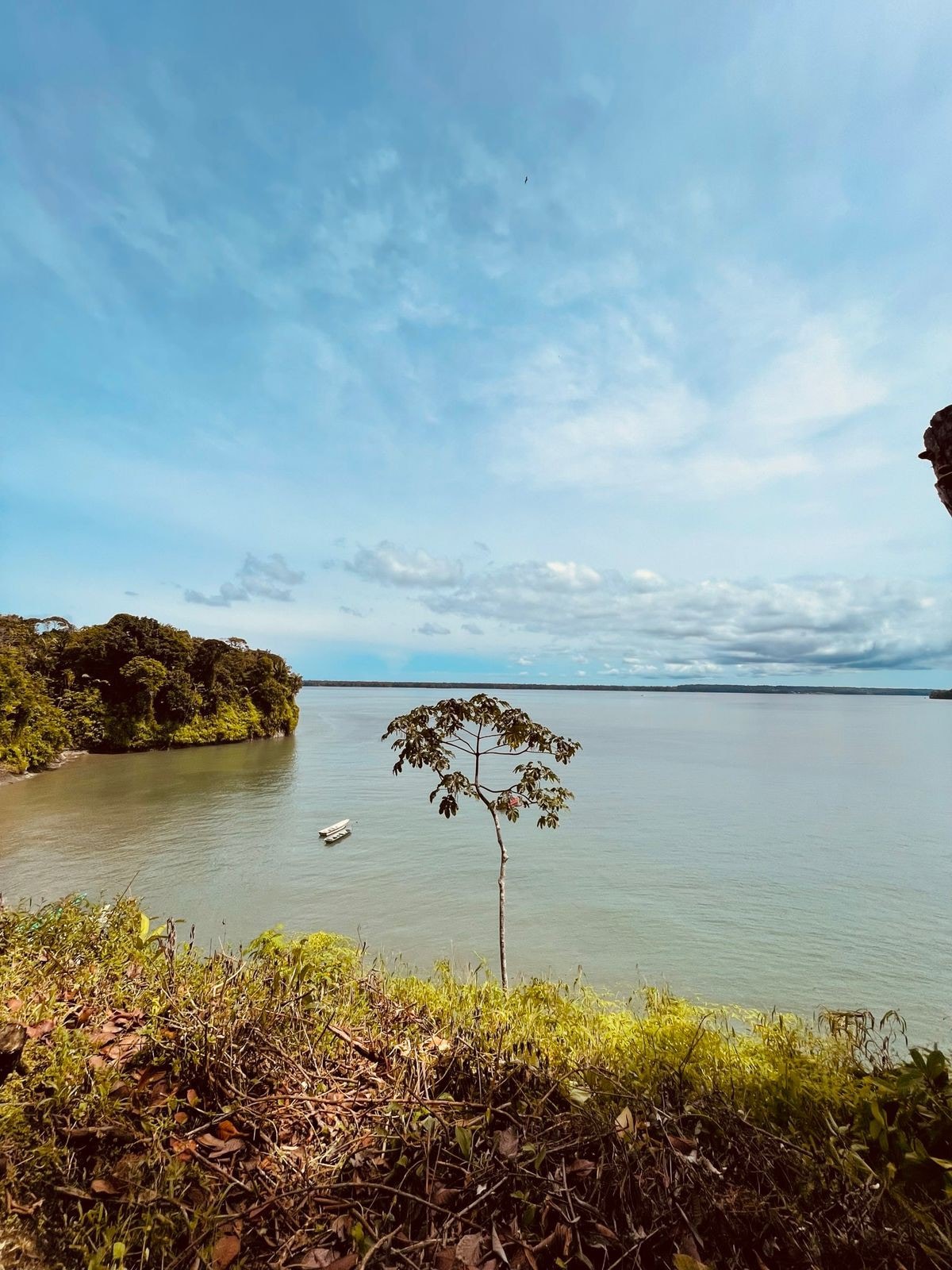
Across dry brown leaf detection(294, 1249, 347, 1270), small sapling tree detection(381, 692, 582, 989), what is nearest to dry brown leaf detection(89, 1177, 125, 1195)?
dry brown leaf detection(294, 1249, 347, 1270)

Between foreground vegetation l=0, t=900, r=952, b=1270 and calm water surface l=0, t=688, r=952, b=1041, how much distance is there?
665 centimetres

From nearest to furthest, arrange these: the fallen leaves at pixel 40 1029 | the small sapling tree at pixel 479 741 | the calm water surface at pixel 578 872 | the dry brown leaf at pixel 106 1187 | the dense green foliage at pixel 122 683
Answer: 1. the dry brown leaf at pixel 106 1187
2. the fallen leaves at pixel 40 1029
3. the small sapling tree at pixel 479 741
4. the calm water surface at pixel 578 872
5. the dense green foliage at pixel 122 683

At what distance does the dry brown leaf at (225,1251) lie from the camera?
180cm

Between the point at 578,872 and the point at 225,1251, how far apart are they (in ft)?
43.0

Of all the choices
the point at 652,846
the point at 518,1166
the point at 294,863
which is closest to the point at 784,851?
the point at 652,846

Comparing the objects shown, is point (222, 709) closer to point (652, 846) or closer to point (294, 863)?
point (294, 863)

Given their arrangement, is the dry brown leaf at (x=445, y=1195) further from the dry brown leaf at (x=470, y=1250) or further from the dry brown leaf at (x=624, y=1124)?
the dry brown leaf at (x=624, y=1124)

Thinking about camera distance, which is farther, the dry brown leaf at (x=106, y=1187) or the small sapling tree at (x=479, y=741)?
the small sapling tree at (x=479, y=741)

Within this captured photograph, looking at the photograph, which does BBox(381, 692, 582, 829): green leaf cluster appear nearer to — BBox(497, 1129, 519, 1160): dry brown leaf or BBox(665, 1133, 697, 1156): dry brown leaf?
BBox(497, 1129, 519, 1160): dry brown leaf

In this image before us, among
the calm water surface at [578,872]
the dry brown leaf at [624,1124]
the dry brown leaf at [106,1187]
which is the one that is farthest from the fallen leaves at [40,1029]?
the calm water surface at [578,872]

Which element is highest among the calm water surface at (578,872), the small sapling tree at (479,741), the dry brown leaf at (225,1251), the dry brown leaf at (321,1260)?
the small sapling tree at (479,741)

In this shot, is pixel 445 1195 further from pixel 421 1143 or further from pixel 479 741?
pixel 479 741

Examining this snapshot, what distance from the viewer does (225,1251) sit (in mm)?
1836

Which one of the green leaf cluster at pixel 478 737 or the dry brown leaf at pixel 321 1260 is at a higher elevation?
the green leaf cluster at pixel 478 737
